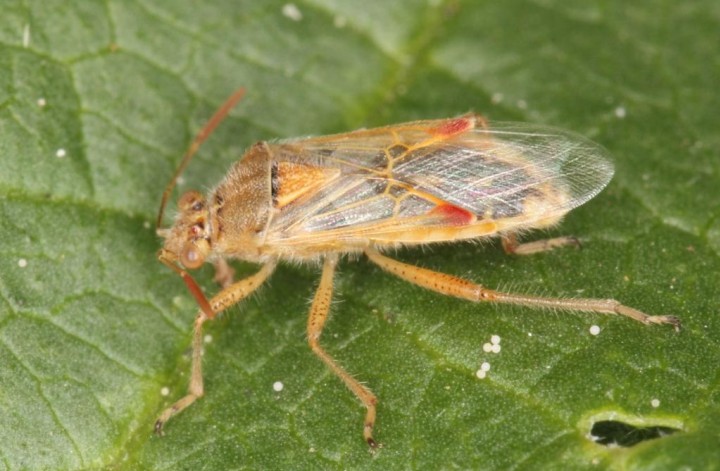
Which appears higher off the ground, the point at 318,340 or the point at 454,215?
the point at 454,215

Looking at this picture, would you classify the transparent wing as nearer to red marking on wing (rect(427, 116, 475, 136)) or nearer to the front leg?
red marking on wing (rect(427, 116, 475, 136))

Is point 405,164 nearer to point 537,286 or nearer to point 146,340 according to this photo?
point 537,286

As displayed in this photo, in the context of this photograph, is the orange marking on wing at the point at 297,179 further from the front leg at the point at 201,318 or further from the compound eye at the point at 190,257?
the compound eye at the point at 190,257

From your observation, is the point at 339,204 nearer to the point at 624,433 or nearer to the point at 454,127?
the point at 454,127

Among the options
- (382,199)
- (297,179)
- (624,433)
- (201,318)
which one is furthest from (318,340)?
(624,433)

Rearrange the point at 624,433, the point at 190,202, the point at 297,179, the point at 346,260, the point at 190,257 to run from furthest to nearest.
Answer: the point at 346,260, the point at 190,202, the point at 297,179, the point at 190,257, the point at 624,433

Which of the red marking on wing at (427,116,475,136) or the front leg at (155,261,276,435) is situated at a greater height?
the red marking on wing at (427,116,475,136)

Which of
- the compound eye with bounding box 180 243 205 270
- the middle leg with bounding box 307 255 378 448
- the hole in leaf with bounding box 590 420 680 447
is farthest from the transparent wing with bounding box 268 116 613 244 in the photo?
the hole in leaf with bounding box 590 420 680 447
